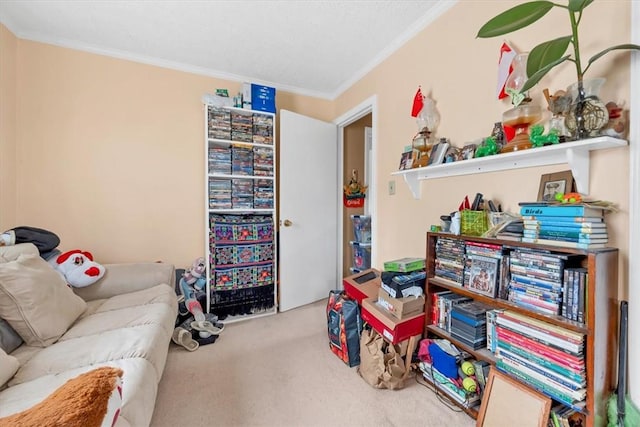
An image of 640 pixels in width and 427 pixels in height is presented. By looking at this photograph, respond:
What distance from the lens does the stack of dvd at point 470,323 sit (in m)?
1.32

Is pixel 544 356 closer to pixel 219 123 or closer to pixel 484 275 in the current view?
pixel 484 275

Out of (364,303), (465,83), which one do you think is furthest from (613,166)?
(364,303)

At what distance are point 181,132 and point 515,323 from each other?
2.88 meters

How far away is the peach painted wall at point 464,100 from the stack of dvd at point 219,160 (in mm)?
1415

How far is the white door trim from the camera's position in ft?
3.16

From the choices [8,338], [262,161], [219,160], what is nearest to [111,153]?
[219,160]

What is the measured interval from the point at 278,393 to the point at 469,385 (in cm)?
101

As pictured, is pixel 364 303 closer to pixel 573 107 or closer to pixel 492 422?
pixel 492 422

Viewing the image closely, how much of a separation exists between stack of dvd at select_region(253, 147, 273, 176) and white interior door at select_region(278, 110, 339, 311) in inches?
4.5

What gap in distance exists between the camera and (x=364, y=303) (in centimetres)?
174

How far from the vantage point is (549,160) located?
1.20 metres

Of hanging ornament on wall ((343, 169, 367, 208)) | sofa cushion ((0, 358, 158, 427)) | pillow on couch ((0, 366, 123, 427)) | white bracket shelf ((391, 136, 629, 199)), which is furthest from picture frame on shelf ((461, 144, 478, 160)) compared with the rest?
sofa cushion ((0, 358, 158, 427))

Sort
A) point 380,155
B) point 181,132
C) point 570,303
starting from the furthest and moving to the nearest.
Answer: point 181,132, point 380,155, point 570,303

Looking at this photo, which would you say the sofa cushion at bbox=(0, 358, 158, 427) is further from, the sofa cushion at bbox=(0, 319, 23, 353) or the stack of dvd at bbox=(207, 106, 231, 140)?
the stack of dvd at bbox=(207, 106, 231, 140)
